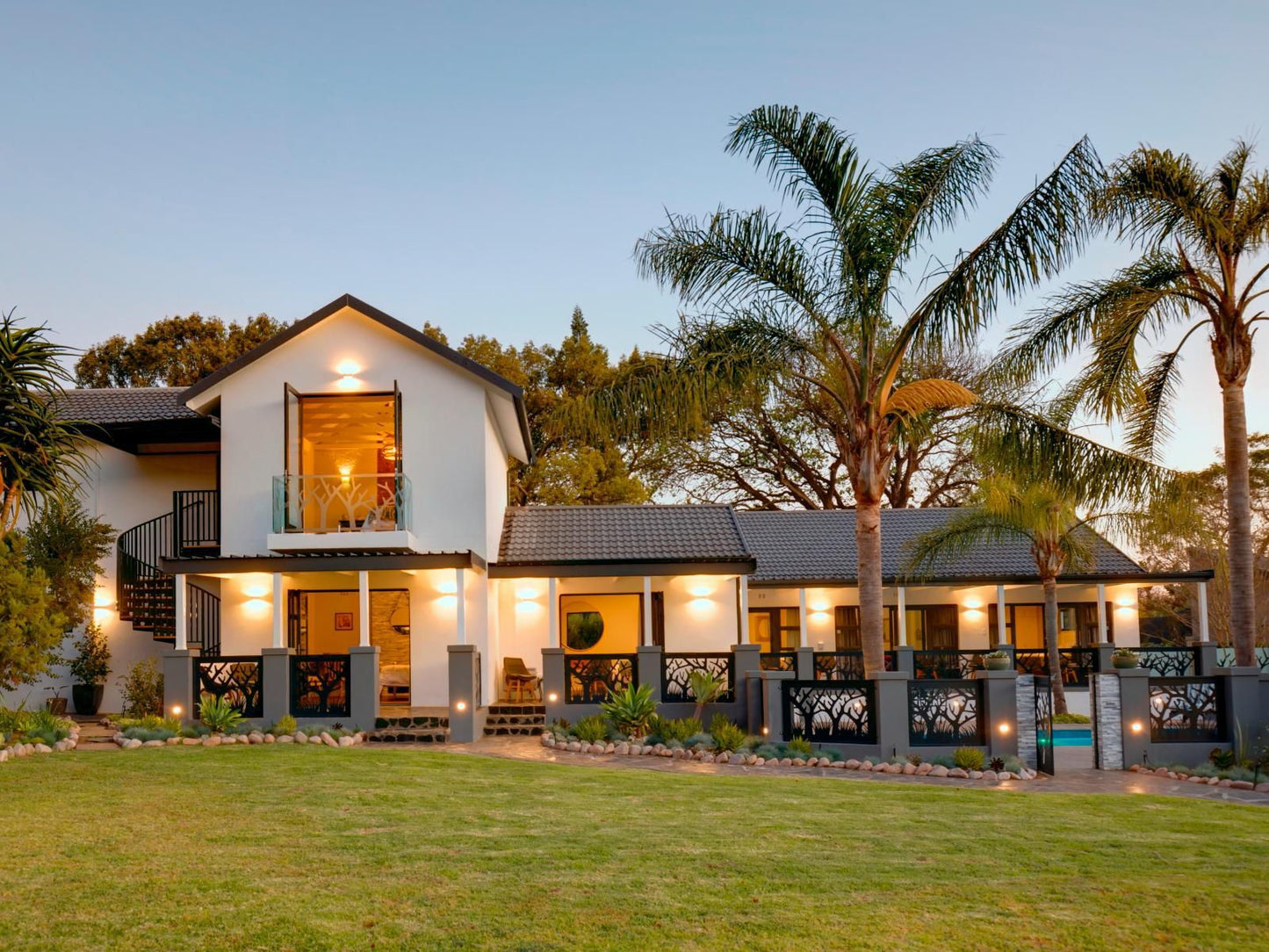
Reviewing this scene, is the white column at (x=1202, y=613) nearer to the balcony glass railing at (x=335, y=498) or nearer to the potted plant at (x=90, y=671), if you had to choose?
the balcony glass railing at (x=335, y=498)

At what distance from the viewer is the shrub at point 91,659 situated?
64.1ft

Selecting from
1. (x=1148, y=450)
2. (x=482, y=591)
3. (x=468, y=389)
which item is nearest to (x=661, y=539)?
(x=482, y=591)

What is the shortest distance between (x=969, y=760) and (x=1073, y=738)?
692 centimetres

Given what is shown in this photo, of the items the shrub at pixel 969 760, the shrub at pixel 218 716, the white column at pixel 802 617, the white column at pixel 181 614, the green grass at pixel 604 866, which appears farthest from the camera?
the white column at pixel 802 617

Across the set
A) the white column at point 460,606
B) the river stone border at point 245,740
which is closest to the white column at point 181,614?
the river stone border at point 245,740

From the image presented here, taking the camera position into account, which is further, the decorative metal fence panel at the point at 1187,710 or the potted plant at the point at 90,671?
the potted plant at the point at 90,671

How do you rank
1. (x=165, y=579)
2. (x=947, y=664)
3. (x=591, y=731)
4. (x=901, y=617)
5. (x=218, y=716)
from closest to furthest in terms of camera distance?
(x=218, y=716) < (x=591, y=731) < (x=165, y=579) < (x=947, y=664) < (x=901, y=617)

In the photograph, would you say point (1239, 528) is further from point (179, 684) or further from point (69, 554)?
point (69, 554)

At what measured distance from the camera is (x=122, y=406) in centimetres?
2231

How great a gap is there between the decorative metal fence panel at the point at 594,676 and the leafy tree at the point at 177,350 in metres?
21.2

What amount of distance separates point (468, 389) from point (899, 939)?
45.9ft

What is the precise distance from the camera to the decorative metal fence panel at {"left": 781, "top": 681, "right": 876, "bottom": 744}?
46.8 ft

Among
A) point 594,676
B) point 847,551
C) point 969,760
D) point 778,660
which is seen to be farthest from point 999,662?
point 847,551

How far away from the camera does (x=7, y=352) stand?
14.0 m
